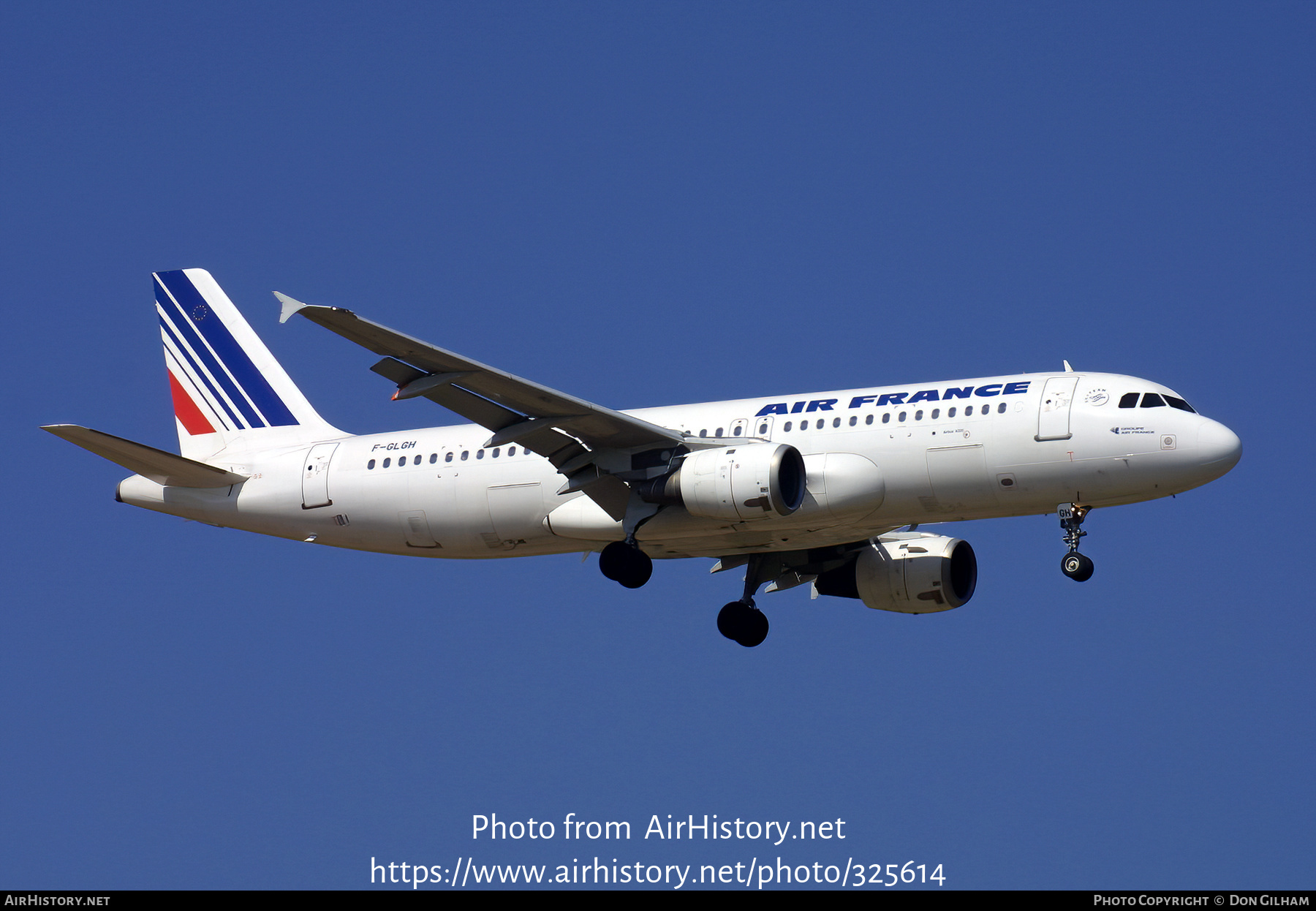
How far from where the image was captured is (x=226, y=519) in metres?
42.9

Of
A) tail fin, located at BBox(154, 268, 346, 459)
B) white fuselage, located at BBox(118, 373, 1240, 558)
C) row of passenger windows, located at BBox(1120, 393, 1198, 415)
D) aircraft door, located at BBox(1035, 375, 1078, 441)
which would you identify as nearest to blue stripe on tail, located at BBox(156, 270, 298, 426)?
tail fin, located at BBox(154, 268, 346, 459)

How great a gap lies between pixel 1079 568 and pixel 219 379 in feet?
73.9

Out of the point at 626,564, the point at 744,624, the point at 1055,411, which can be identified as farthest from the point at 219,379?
the point at 1055,411

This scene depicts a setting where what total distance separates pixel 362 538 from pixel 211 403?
673cm

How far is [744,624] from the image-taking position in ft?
140

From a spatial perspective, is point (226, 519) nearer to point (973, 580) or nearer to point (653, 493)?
point (653, 493)

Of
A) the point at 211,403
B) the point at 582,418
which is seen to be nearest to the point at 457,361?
the point at 582,418

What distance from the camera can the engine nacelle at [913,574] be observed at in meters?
42.3

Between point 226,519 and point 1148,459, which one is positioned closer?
point 1148,459

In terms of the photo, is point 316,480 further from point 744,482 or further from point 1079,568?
point 1079,568

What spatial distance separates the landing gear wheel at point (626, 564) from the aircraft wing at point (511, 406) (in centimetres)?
87

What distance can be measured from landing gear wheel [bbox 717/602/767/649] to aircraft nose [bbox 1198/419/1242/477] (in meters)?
11.7

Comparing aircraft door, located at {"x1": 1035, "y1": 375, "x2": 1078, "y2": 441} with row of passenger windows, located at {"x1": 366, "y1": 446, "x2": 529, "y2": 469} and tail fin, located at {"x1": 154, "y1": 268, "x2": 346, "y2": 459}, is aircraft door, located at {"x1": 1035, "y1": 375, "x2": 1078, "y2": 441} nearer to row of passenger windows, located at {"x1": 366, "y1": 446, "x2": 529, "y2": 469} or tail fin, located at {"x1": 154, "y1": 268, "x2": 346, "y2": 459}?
row of passenger windows, located at {"x1": 366, "y1": 446, "x2": 529, "y2": 469}

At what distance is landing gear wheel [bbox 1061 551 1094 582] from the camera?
3609 centimetres
